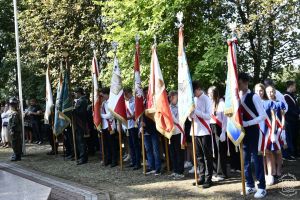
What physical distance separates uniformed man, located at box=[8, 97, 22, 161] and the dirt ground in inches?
48.8

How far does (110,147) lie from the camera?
11344mm

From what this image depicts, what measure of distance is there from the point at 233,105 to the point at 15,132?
28.7 feet

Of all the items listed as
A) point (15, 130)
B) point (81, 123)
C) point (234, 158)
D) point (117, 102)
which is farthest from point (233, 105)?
point (15, 130)

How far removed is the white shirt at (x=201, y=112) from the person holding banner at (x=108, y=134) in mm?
3355

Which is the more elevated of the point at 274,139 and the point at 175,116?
the point at 175,116

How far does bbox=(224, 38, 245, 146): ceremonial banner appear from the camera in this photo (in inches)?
277

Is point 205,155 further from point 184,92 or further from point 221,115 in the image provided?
point 184,92

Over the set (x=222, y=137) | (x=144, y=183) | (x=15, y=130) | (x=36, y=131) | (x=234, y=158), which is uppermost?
(x=15, y=130)

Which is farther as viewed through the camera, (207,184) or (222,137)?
(222,137)

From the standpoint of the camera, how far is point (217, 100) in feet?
28.5

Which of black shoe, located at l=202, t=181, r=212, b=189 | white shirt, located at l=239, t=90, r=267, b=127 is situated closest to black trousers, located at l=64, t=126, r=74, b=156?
black shoe, located at l=202, t=181, r=212, b=189

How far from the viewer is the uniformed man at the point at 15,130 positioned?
13500 millimetres

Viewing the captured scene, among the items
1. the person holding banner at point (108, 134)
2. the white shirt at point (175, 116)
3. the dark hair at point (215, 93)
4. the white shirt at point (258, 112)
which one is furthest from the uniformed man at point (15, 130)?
the white shirt at point (258, 112)

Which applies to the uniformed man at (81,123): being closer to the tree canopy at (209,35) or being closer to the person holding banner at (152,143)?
the tree canopy at (209,35)
